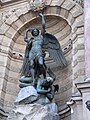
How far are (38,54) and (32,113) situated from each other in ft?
5.60

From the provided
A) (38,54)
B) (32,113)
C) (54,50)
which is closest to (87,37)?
(38,54)

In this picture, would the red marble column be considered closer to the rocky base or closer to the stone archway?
the stone archway

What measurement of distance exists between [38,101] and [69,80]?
2.08 m

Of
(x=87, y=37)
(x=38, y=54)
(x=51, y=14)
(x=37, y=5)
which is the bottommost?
(x=38, y=54)

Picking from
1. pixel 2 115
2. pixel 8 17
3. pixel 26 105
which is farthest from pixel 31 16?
pixel 26 105

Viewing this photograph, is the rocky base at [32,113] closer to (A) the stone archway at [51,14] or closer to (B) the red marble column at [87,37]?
(B) the red marble column at [87,37]

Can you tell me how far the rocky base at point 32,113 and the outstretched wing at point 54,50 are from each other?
2.24 meters

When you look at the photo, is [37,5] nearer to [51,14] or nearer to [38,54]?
[51,14]

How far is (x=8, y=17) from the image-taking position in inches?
393

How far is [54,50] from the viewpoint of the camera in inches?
340

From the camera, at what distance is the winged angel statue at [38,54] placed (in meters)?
7.58

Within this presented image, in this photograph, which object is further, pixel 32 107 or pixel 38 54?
pixel 38 54

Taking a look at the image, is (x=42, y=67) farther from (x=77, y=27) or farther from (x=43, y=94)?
(x=77, y=27)

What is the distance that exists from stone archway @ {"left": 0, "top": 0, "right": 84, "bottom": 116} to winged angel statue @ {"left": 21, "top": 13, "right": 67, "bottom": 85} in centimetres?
48
